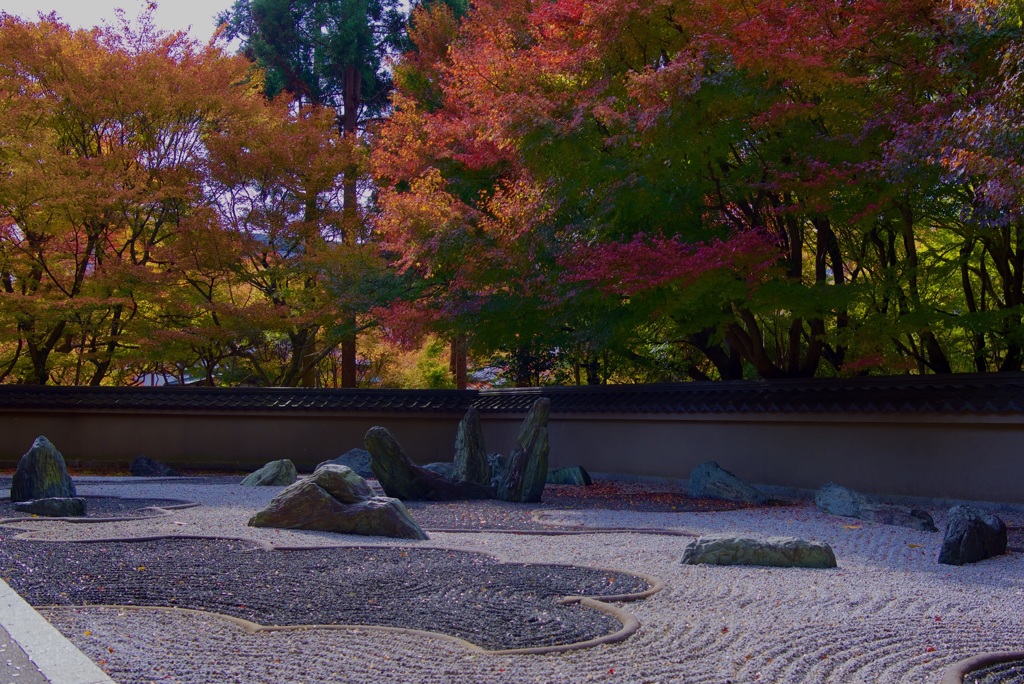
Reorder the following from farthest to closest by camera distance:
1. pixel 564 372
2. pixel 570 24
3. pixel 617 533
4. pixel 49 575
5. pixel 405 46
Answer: pixel 405 46 < pixel 564 372 < pixel 570 24 < pixel 617 533 < pixel 49 575

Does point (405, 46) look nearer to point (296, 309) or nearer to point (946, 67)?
point (296, 309)

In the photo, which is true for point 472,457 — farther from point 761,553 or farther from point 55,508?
point 761,553

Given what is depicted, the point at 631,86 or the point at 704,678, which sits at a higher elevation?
the point at 631,86

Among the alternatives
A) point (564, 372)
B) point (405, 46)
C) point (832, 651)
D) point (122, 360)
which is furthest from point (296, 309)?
point (832, 651)

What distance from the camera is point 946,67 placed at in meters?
8.49

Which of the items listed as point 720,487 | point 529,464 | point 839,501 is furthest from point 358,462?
point 839,501

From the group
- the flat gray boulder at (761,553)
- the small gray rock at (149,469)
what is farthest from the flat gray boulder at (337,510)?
the small gray rock at (149,469)

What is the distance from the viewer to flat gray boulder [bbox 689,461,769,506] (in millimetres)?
11148

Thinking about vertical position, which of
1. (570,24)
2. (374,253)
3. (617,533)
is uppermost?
(570,24)

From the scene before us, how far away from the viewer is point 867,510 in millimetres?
9203

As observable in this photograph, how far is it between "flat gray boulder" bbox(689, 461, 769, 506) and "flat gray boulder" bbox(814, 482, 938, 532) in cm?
106

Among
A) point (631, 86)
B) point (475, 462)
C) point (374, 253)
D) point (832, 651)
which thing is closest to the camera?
point (832, 651)

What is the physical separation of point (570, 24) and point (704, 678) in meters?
8.51

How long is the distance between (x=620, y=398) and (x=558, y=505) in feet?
13.8
